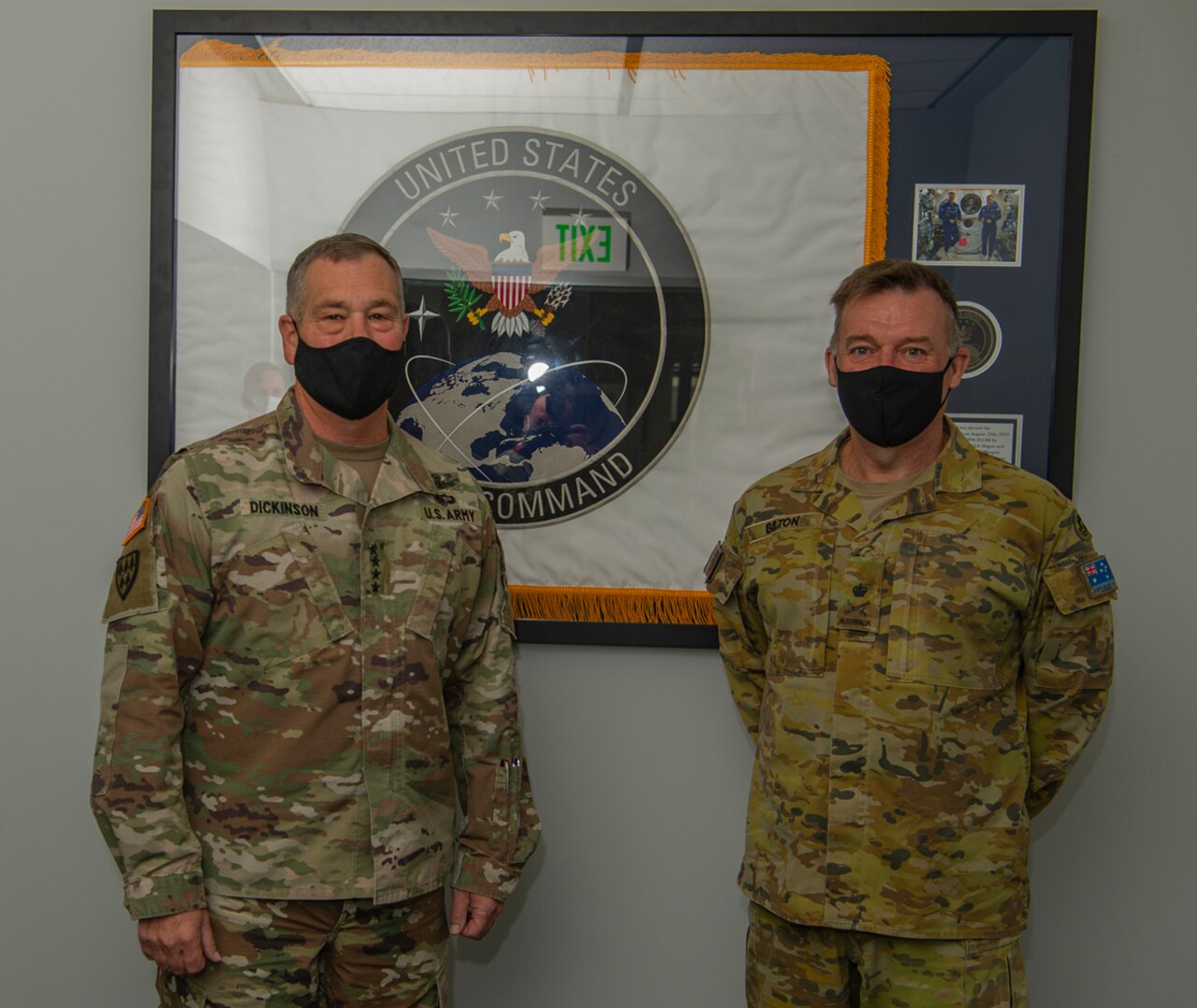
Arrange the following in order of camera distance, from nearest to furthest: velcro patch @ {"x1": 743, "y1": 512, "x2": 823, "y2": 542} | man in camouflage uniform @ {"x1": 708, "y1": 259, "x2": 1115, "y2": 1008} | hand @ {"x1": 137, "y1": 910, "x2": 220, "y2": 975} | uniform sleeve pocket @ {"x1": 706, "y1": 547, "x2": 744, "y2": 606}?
hand @ {"x1": 137, "y1": 910, "x2": 220, "y2": 975}, man in camouflage uniform @ {"x1": 708, "y1": 259, "x2": 1115, "y2": 1008}, velcro patch @ {"x1": 743, "y1": 512, "x2": 823, "y2": 542}, uniform sleeve pocket @ {"x1": 706, "y1": 547, "x2": 744, "y2": 606}

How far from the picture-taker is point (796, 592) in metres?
1.61

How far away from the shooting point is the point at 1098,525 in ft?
6.49

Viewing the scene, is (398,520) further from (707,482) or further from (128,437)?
(128,437)

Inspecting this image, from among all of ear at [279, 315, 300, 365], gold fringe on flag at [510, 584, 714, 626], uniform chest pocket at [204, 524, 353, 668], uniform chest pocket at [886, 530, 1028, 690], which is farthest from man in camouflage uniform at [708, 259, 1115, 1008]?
ear at [279, 315, 300, 365]

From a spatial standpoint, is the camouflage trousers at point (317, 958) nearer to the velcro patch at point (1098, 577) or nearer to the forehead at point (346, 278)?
the forehead at point (346, 278)

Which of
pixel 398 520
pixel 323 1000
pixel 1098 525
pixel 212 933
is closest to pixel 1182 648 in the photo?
pixel 1098 525

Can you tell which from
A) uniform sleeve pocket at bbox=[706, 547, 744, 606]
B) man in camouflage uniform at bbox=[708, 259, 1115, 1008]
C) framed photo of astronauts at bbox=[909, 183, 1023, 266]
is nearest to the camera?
man in camouflage uniform at bbox=[708, 259, 1115, 1008]

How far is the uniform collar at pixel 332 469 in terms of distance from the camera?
5.05 feet

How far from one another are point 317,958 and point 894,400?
123 centimetres

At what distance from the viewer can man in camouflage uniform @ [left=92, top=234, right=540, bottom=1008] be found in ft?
4.66

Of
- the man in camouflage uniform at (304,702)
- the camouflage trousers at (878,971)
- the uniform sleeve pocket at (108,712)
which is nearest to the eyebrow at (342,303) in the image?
the man in camouflage uniform at (304,702)

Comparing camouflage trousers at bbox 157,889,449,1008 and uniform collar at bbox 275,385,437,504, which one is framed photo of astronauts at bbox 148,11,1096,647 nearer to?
uniform collar at bbox 275,385,437,504

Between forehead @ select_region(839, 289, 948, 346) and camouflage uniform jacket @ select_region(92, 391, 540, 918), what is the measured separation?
0.76 metres

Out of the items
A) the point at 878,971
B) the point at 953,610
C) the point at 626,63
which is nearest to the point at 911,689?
the point at 953,610
